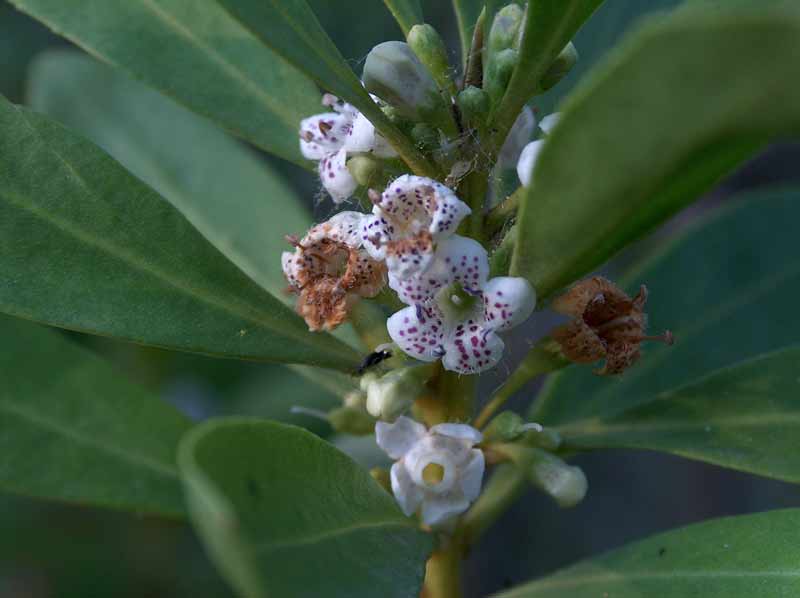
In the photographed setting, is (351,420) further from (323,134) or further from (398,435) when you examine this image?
(323,134)

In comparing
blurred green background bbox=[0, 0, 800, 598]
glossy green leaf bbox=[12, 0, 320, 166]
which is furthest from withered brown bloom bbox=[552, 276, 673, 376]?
blurred green background bbox=[0, 0, 800, 598]

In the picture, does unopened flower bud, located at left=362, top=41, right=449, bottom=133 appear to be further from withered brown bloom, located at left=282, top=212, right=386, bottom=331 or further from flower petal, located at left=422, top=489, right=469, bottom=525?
flower petal, located at left=422, top=489, right=469, bottom=525

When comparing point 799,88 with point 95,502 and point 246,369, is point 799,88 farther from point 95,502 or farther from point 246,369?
point 246,369

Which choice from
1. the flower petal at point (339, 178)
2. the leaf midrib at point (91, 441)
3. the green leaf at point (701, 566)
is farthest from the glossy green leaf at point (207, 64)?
the green leaf at point (701, 566)

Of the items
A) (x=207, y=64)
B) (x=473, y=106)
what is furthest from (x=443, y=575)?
(x=207, y=64)

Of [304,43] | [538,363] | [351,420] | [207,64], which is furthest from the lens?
[207,64]

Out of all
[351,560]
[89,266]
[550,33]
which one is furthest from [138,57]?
[351,560]
